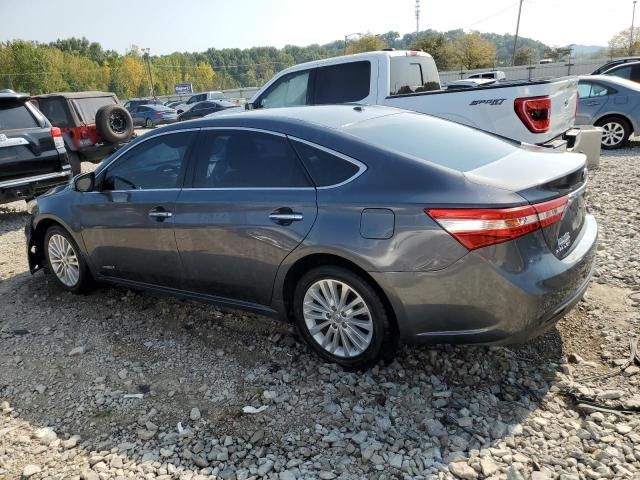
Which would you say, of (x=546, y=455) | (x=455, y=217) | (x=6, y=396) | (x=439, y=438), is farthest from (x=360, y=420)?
(x=6, y=396)

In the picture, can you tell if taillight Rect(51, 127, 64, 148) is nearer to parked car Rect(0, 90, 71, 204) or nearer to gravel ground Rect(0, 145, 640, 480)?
parked car Rect(0, 90, 71, 204)

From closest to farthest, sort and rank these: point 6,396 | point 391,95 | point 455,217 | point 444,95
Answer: point 455,217
point 6,396
point 444,95
point 391,95

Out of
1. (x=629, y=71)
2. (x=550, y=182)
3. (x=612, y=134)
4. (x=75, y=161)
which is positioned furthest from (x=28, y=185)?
(x=629, y=71)

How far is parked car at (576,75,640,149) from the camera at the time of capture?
10.2 m

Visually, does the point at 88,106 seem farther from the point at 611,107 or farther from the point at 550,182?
the point at 611,107

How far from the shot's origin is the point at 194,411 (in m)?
3.05

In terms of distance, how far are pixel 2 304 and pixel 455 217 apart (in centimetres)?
423

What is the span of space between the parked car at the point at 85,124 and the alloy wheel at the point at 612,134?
9798 millimetres

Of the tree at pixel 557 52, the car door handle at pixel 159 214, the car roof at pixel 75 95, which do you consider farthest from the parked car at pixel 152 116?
the tree at pixel 557 52

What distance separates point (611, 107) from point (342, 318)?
9.57 metres

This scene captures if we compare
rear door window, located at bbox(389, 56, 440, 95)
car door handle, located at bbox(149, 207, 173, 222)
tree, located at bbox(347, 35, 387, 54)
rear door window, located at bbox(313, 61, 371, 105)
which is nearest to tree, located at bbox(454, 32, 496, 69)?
tree, located at bbox(347, 35, 387, 54)

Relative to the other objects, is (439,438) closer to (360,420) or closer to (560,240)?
(360,420)

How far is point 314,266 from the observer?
3.21m

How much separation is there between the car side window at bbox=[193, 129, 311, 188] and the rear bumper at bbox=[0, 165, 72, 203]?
15.7ft
